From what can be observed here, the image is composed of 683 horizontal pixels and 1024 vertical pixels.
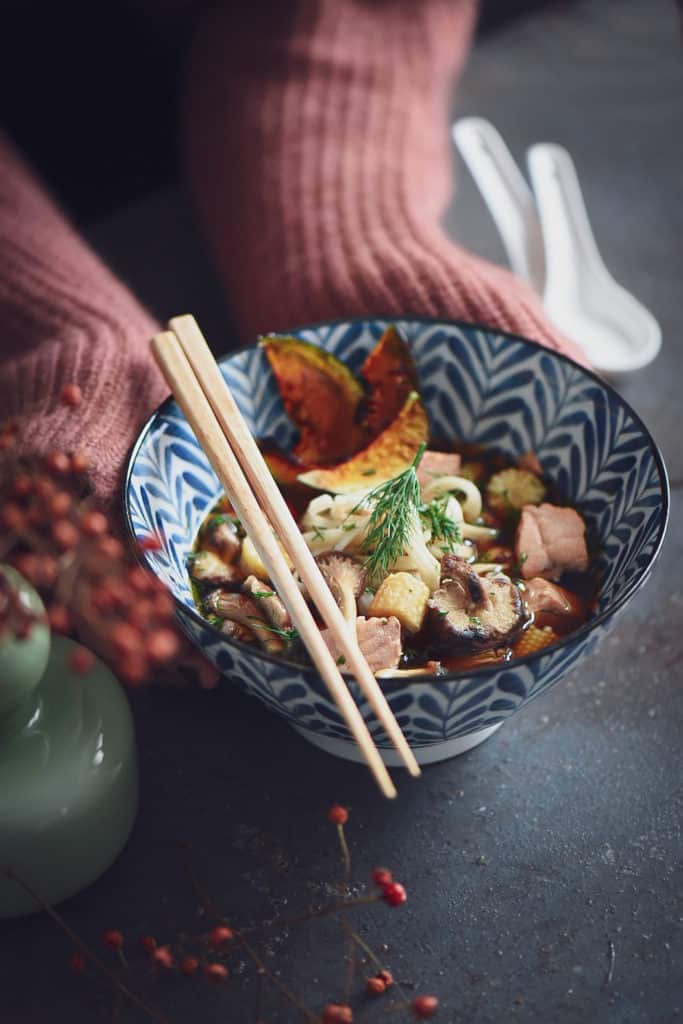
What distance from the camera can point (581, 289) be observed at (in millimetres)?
1489

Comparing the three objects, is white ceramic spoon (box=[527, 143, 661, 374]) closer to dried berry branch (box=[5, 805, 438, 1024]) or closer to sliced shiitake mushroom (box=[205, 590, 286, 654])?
sliced shiitake mushroom (box=[205, 590, 286, 654])

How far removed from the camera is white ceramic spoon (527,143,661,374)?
140 centimetres

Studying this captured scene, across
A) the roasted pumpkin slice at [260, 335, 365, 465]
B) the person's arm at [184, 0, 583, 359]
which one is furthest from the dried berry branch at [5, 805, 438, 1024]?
the person's arm at [184, 0, 583, 359]

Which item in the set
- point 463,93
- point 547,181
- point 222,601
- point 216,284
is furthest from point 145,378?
point 463,93

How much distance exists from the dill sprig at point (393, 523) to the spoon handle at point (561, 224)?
2.04 feet

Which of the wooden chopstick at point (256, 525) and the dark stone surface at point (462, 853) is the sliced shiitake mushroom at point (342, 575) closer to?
the wooden chopstick at point (256, 525)

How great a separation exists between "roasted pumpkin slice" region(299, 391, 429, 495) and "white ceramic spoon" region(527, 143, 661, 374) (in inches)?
15.0

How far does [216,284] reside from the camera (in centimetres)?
155

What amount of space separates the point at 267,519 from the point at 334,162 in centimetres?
81

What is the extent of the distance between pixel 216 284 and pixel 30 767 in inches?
35.2

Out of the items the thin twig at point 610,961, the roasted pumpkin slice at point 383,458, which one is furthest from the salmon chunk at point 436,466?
the thin twig at point 610,961

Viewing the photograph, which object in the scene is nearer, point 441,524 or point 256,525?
point 256,525

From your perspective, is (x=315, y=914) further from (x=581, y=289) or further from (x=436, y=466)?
(x=581, y=289)

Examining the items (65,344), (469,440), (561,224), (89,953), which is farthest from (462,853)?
(561,224)
